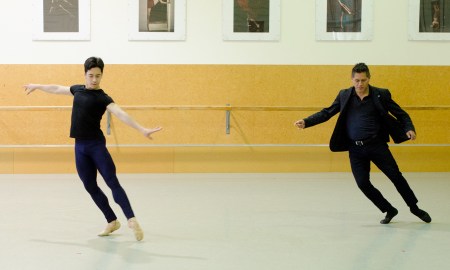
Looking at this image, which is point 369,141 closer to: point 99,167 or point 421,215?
point 421,215

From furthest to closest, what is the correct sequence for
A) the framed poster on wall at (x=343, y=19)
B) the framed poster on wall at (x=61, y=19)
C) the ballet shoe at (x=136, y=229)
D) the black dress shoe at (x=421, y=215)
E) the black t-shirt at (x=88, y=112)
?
the framed poster on wall at (x=343, y=19) < the framed poster on wall at (x=61, y=19) < the black dress shoe at (x=421, y=215) < the black t-shirt at (x=88, y=112) < the ballet shoe at (x=136, y=229)

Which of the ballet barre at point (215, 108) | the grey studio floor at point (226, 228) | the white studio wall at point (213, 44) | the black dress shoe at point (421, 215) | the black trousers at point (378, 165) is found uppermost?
the white studio wall at point (213, 44)

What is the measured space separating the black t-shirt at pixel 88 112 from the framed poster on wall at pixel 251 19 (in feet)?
16.5

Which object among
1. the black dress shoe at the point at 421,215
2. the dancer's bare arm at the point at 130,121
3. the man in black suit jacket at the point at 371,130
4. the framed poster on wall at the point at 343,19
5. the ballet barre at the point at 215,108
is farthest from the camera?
the framed poster on wall at the point at 343,19

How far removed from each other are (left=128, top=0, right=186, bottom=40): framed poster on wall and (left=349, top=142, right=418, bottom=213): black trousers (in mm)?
4812

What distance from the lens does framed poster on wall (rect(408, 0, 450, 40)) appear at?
10.2 meters

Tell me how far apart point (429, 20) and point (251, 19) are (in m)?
2.81

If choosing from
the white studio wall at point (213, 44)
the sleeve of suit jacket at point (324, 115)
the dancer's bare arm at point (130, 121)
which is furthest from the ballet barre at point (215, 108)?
the dancer's bare arm at point (130, 121)

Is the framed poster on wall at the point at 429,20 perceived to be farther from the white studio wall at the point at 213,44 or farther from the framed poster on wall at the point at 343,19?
the framed poster on wall at the point at 343,19

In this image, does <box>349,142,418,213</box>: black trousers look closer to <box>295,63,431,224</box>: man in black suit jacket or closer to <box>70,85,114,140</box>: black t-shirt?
<box>295,63,431,224</box>: man in black suit jacket

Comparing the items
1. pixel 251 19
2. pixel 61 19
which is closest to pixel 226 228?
pixel 251 19

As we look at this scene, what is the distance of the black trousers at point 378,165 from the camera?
6.02m

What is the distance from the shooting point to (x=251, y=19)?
401 inches

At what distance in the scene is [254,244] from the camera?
5.19 metres
